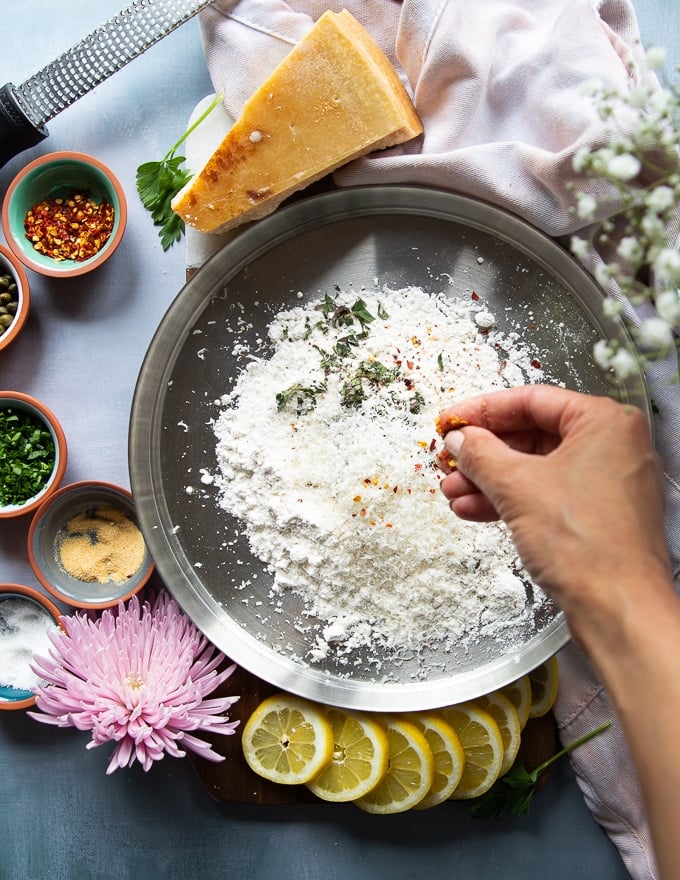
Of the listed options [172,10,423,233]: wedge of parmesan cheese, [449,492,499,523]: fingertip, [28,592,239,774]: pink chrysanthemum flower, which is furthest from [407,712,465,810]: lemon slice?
[172,10,423,233]: wedge of parmesan cheese

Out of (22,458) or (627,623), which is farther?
(22,458)

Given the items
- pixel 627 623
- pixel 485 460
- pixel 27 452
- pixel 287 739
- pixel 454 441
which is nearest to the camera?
pixel 627 623

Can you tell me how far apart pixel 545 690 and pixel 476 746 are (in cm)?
21

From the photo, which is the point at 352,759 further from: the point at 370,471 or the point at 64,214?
the point at 64,214

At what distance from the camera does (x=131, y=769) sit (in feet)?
6.57

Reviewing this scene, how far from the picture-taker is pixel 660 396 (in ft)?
5.91

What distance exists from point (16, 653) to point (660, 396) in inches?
63.5

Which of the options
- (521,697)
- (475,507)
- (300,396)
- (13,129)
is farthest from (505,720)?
(13,129)

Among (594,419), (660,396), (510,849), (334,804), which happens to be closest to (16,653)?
(334,804)

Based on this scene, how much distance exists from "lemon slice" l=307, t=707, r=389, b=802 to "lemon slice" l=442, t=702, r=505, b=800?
0.17 meters

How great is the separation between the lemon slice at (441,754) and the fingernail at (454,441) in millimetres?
681

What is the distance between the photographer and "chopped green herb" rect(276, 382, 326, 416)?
179 cm

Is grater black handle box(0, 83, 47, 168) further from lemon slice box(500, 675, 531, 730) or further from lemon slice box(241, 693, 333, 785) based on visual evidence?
lemon slice box(500, 675, 531, 730)

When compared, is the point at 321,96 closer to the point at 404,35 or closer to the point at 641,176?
the point at 404,35
